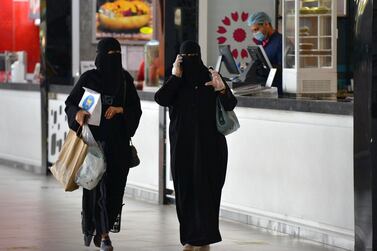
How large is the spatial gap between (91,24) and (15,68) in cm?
169

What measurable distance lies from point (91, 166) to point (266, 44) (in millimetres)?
4579

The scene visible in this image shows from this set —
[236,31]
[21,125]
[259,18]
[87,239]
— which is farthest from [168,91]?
[21,125]

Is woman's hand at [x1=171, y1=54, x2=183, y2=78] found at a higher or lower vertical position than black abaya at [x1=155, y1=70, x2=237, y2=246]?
higher

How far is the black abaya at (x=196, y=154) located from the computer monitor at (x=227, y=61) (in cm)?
407

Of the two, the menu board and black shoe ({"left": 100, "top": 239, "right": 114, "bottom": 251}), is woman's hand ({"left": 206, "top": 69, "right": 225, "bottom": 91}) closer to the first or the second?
black shoe ({"left": 100, "top": 239, "right": 114, "bottom": 251})

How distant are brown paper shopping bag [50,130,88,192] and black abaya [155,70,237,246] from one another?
85 cm

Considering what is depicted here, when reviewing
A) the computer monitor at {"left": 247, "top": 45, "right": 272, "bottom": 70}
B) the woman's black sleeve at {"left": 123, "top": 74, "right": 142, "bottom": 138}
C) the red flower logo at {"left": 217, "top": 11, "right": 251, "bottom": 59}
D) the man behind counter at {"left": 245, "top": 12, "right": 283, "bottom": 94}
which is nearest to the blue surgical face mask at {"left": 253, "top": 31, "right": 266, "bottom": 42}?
the man behind counter at {"left": 245, "top": 12, "right": 283, "bottom": 94}

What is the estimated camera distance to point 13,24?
81.9 ft

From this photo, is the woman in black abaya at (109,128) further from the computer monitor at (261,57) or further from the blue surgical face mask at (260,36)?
the blue surgical face mask at (260,36)

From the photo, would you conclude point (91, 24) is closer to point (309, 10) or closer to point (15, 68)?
point (15, 68)

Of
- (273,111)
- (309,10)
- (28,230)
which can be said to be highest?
(309,10)

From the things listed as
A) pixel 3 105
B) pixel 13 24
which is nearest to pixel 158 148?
pixel 3 105

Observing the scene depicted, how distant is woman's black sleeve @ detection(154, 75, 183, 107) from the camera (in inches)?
404

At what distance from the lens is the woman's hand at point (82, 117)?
10539mm
